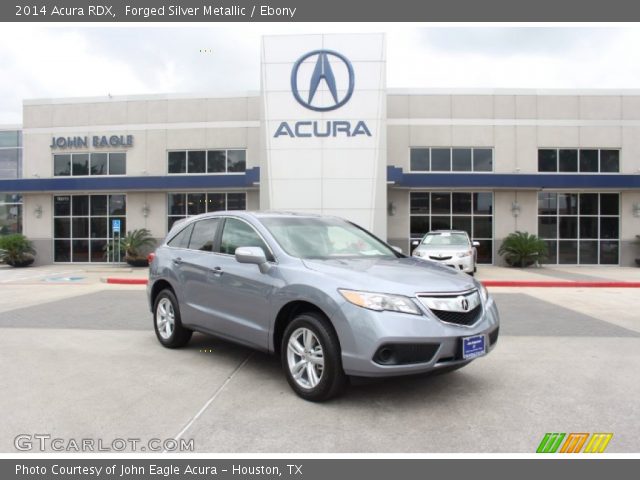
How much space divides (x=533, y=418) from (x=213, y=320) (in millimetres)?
3254

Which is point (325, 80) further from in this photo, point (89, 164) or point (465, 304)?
point (465, 304)

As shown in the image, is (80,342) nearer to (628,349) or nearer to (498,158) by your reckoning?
(628,349)

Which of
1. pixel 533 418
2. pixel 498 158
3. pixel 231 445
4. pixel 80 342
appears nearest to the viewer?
pixel 231 445

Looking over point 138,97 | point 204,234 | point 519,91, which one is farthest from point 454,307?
point 138,97

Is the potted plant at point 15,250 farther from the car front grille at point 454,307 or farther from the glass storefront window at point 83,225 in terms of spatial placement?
the car front grille at point 454,307

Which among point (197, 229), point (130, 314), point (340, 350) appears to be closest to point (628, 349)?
point (340, 350)

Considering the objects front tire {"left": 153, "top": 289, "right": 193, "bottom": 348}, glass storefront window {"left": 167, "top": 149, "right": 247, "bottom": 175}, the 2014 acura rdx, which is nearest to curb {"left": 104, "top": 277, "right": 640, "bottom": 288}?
the 2014 acura rdx

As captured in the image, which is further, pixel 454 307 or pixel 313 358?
pixel 313 358

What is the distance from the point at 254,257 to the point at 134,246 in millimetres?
17896

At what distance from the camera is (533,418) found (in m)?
3.76

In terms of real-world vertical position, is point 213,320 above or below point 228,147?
below

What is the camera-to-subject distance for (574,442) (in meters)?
3.35
